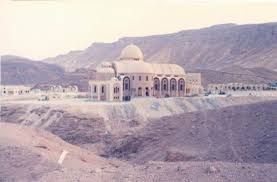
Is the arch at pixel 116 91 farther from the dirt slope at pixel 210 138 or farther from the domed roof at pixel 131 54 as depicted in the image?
the dirt slope at pixel 210 138

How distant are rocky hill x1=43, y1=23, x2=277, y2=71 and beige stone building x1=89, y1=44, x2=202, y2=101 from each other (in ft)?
160

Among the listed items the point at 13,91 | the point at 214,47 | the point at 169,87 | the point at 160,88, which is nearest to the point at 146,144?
the point at 160,88

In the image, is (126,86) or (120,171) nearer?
(120,171)

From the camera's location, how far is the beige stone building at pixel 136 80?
132ft

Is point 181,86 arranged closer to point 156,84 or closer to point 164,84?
point 164,84

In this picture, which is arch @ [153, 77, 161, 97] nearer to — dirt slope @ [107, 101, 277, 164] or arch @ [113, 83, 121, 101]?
arch @ [113, 83, 121, 101]

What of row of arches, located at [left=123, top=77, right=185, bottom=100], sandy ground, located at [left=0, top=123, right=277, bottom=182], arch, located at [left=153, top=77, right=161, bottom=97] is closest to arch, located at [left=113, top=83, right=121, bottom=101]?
row of arches, located at [left=123, top=77, right=185, bottom=100]

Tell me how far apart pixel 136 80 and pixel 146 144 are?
1880 centimetres

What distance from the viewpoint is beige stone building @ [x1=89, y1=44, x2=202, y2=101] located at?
40125 millimetres

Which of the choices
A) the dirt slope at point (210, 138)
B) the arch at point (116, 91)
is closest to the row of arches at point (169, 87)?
the arch at point (116, 91)

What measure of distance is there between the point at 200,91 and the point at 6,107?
66.3 feet

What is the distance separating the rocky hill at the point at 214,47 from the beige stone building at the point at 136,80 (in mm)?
48736

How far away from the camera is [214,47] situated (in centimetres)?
10969

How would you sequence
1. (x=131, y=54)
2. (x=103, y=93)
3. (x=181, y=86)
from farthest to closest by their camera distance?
(x=181, y=86) → (x=131, y=54) → (x=103, y=93)
